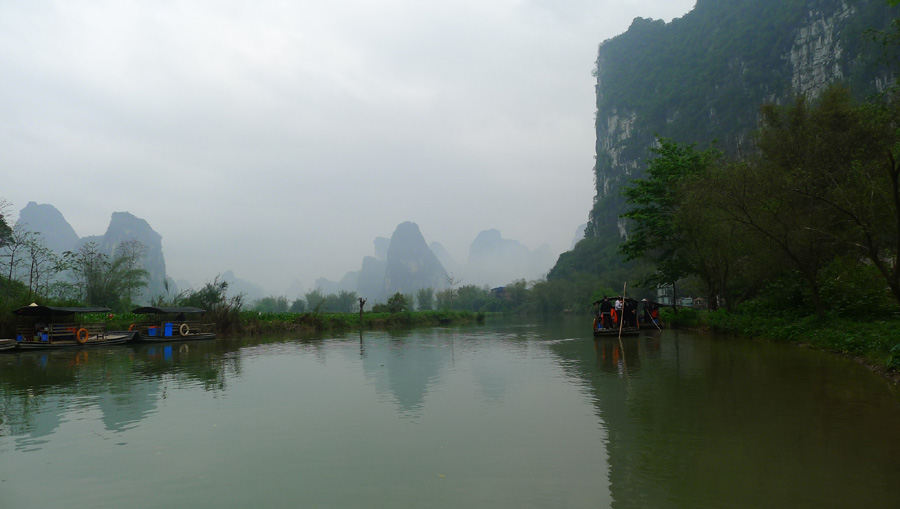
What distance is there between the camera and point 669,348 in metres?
16.7

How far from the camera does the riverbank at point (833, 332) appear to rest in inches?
407

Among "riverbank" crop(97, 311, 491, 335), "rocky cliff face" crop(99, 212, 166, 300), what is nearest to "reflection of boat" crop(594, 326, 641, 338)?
"riverbank" crop(97, 311, 491, 335)

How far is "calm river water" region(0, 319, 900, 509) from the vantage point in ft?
14.5

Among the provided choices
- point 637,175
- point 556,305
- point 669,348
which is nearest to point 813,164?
point 669,348

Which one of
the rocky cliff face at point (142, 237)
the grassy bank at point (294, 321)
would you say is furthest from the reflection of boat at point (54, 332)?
the rocky cliff face at point (142, 237)

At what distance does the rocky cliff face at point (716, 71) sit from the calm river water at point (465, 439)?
177 ft

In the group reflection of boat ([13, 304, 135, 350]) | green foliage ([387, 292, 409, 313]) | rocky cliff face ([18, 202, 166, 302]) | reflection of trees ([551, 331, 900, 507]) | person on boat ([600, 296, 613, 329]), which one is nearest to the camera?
reflection of trees ([551, 331, 900, 507])

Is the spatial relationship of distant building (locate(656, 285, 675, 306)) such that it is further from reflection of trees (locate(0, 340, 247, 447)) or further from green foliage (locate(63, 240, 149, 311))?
green foliage (locate(63, 240, 149, 311))

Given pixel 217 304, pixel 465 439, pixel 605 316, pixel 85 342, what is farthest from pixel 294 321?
pixel 465 439

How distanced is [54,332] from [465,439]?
22.6 metres

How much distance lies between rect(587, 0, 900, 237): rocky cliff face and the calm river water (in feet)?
177

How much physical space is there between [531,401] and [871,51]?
234 ft

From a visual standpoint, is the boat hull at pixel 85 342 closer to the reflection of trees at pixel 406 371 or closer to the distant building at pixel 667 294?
the reflection of trees at pixel 406 371

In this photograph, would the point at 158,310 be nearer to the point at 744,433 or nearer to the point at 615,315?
the point at 615,315
